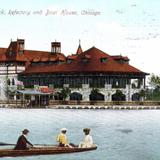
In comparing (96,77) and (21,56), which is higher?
(21,56)

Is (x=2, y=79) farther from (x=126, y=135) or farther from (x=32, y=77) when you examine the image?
(x=126, y=135)

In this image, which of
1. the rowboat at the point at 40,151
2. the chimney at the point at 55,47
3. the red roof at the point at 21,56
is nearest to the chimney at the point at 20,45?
the red roof at the point at 21,56

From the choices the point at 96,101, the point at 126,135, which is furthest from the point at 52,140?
the point at 96,101

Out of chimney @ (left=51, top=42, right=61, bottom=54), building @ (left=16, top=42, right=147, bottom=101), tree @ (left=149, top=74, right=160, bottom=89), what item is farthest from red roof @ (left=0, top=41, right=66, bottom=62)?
tree @ (left=149, top=74, right=160, bottom=89)

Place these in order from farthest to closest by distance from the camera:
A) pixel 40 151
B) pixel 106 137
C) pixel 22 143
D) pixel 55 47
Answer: pixel 55 47 → pixel 106 137 → pixel 40 151 → pixel 22 143

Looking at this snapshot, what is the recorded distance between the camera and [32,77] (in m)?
94.0

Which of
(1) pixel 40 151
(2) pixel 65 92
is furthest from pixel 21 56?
(1) pixel 40 151

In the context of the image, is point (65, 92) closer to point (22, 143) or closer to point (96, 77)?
point (96, 77)

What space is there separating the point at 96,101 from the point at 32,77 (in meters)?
17.0

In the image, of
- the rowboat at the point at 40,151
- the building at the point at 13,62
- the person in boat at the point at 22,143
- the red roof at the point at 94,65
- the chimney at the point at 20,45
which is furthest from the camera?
the chimney at the point at 20,45

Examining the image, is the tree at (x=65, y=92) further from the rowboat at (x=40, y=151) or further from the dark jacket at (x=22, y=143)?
the dark jacket at (x=22, y=143)

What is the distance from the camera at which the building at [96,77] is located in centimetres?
8581

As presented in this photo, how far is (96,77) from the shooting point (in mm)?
86250

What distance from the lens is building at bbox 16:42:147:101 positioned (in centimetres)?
8581
